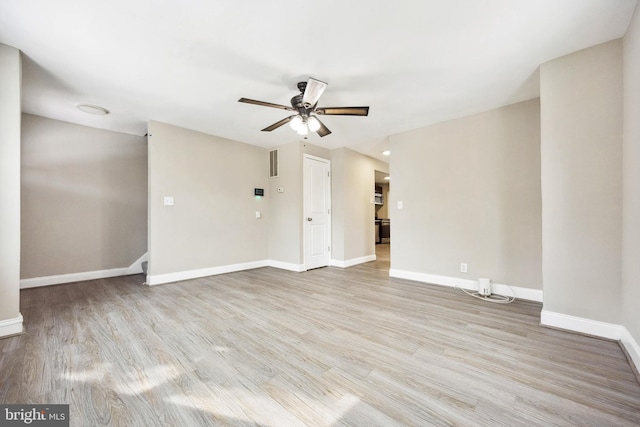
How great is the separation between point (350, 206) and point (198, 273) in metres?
3.05

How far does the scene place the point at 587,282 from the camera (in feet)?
6.90

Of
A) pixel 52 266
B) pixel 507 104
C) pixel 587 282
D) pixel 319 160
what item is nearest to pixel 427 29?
pixel 507 104

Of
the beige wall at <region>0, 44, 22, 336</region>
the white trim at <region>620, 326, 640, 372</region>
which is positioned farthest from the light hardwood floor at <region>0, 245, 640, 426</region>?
the beige wall at <region>0, 44, 22, 336</region>

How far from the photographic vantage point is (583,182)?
2.11m

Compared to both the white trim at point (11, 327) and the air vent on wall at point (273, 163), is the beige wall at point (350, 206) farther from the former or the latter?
the white trim at point (11, 327)

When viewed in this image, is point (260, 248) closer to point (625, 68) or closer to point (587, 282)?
point (587, 282)

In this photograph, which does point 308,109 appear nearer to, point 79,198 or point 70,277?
point 79,198

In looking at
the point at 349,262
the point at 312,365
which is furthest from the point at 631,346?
the point at 349,262

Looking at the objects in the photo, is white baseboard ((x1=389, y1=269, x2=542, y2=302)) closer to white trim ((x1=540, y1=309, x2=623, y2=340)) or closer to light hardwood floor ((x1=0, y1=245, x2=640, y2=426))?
light hardwood floor ((x1=0, y1=245, x2=640, y2=426))

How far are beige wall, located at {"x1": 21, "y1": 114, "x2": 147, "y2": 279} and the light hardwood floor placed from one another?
1.12 m

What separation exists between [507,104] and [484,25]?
1.73 meters

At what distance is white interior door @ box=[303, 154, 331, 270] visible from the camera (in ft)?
15.5

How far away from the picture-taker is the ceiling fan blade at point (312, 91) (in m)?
2.27

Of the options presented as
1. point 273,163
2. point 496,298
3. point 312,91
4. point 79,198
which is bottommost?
point 496,298
